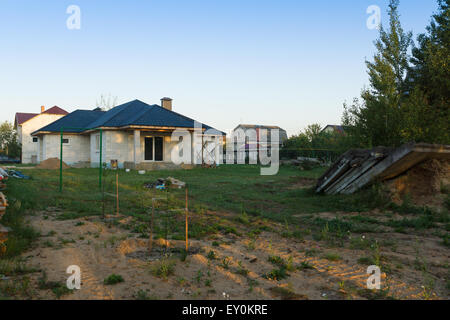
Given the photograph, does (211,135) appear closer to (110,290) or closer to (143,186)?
(143,186)

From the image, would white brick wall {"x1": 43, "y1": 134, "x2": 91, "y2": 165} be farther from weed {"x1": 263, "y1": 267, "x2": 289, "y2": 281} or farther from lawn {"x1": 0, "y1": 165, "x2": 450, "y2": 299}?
weed {"x1": 263, "y1": 267, "x2": 289, "y2": 281}

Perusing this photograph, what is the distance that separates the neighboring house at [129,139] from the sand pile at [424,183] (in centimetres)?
1474

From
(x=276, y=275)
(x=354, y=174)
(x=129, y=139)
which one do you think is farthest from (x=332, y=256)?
(x=129, y=139)

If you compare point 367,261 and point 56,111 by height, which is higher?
point 56,111

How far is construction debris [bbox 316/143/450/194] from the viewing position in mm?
7043

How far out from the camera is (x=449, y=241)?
496 centimetres

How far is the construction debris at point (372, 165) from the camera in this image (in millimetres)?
7043

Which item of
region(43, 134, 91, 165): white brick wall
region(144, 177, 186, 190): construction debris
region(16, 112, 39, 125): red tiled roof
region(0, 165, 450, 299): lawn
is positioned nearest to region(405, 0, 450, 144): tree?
region(0, 165, 450, 299): lawn

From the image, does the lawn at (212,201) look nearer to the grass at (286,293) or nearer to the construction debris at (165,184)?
the construction debris at (165,184)

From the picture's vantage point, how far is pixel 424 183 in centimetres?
786

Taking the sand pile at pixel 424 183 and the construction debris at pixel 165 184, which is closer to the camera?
the sand pile at pixel 424 183

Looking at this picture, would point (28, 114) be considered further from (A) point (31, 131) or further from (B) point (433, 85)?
(B) point (433, 85)

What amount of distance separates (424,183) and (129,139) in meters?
17.6

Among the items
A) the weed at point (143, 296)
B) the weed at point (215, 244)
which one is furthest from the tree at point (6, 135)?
the weed at point (143, 296)
